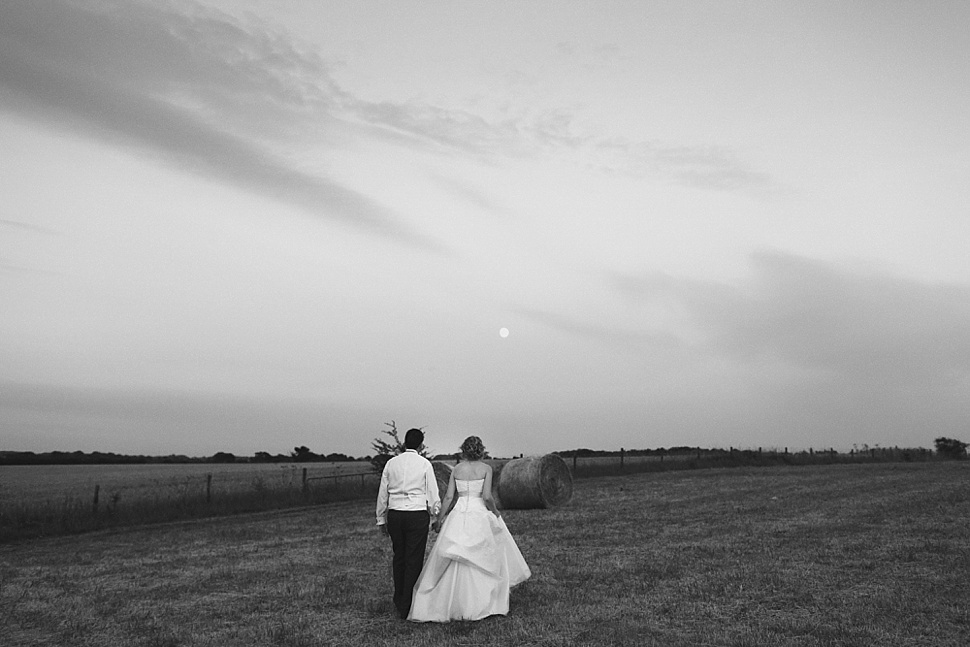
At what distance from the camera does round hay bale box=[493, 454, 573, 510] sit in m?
27.7

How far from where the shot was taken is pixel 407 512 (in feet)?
34.4

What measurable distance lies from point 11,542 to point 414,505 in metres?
18.4

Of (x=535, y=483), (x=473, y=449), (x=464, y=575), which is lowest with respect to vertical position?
(x=464, y=575)

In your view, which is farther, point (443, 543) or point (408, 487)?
point (408, 487)

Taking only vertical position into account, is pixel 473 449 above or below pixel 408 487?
above

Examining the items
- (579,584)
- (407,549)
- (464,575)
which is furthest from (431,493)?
(579,584)

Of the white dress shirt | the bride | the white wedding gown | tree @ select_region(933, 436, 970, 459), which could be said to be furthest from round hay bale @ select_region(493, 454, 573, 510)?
tree @ select_region(933, 436, 970, 459)

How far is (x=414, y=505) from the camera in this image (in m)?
10.5

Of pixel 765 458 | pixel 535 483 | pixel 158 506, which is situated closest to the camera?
pixel 535 483

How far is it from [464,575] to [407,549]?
77 centimetres

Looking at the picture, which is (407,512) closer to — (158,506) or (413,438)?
(413,438)

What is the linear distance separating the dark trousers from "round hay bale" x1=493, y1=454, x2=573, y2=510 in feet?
57.3

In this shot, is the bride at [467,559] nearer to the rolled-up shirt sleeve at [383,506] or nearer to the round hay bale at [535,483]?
the rolled-up shirt sleeve at [383,506]

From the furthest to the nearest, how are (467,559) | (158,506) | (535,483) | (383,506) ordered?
1. (158,506)
2. (535,483)
3. (383,506)
4. (467,559)
